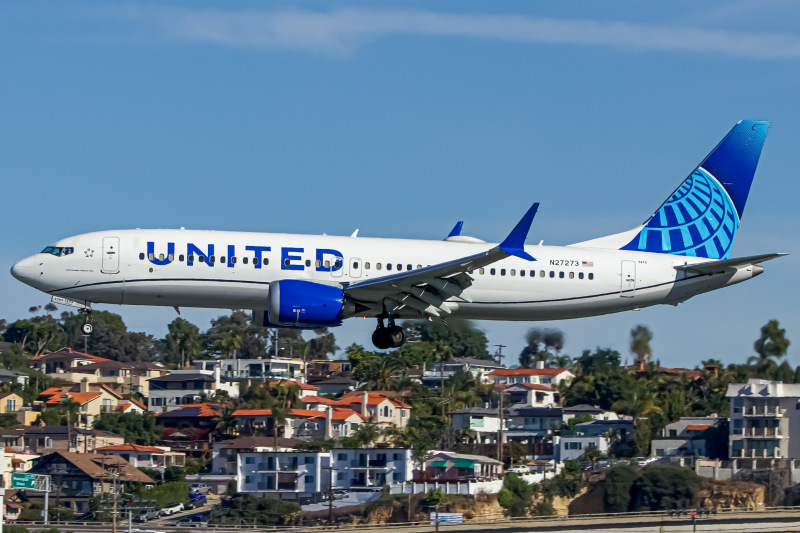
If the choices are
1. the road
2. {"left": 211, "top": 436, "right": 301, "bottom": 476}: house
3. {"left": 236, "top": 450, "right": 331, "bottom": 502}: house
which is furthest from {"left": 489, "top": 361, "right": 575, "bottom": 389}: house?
the road

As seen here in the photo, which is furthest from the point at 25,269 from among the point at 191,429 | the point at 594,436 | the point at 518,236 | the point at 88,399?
the point at 88,399

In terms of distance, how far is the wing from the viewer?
35.6 m

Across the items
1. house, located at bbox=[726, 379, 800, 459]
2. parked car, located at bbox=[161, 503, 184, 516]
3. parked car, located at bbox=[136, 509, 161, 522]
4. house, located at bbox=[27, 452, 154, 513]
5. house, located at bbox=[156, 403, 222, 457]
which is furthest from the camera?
house, located at bbox=[156, 403, 222, 457]

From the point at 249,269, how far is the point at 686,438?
54.9 metres

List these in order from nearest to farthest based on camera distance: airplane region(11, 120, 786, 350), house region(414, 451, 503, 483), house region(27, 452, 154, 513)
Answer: airplane region(11, 120, 786, 350) → house region(414, 451, 503, 483) → house region(27, 452, 154, 513)

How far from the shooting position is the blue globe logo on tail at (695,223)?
146 ft

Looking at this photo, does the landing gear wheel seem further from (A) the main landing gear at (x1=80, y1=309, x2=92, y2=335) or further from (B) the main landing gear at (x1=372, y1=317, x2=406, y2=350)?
(A) the main landing gear at (x1=80, y1=309, x2=92, y2=335)

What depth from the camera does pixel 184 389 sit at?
129 m

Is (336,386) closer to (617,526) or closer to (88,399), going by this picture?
(88,399)

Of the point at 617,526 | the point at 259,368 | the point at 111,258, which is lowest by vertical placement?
the point at 617,526

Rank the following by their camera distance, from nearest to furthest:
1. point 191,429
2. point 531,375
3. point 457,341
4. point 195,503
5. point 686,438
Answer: point 195,503, point 686,438, point 191,429, point 531,375, point 457,341

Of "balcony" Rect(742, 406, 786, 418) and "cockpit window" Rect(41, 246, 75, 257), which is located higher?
"cockpit window" Rect(41, 246, 75, 257)

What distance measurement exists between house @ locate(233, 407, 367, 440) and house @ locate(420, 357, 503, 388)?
2804 centimetres

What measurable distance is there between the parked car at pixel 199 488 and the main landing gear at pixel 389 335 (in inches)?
1745
